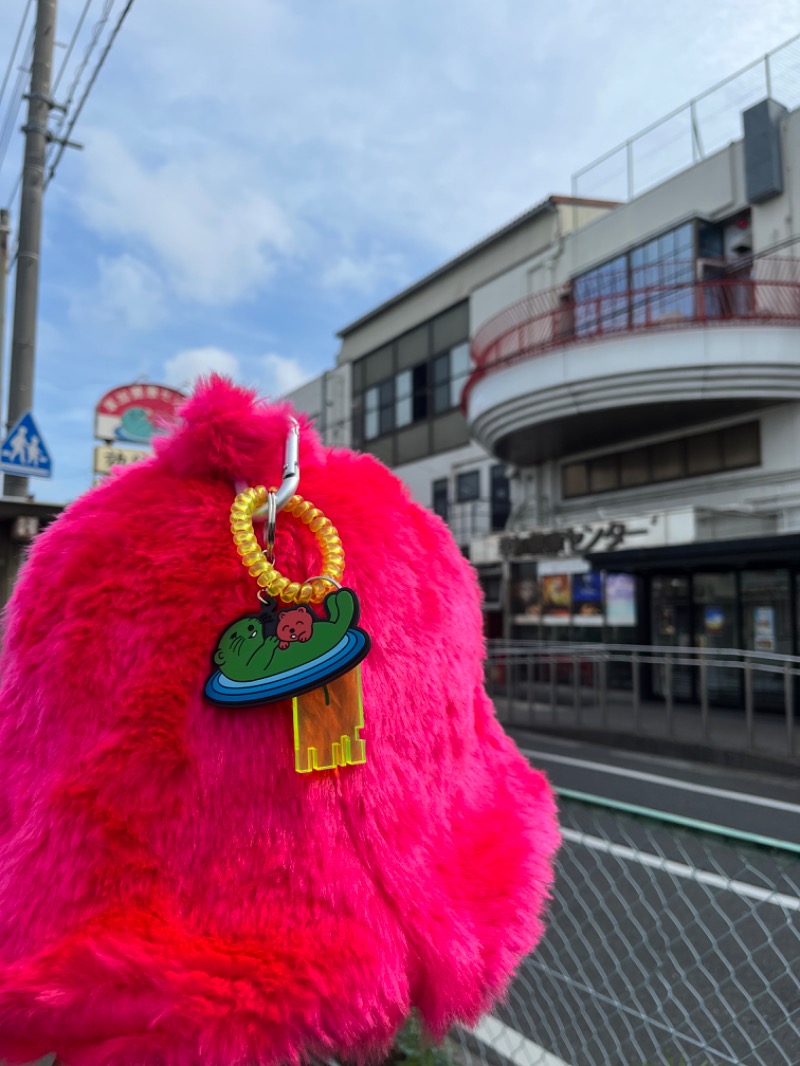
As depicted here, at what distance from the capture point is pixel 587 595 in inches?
590

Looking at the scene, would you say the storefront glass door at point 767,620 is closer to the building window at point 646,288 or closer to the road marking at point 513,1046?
the building window at point 646,288

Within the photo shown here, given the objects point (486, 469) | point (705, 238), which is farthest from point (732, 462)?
point (486, 469)

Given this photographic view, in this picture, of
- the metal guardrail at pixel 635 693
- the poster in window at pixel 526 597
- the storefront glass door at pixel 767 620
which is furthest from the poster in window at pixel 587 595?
the storefront glass door at pixel 767 620

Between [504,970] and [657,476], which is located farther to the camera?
[657,476]

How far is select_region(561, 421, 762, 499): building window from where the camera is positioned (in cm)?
1339

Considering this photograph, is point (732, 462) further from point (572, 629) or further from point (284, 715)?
point (284, 715)

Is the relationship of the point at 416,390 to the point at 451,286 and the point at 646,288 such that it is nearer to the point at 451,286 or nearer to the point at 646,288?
the point at 451,286

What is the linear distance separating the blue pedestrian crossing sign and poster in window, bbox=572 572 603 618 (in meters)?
10.9

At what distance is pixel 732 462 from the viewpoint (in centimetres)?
1347

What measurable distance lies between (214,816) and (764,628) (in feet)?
41.9

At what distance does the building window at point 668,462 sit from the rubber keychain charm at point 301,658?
13.7 m

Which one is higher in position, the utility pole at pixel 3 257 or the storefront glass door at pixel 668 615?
the utility pole at pixel 3 257

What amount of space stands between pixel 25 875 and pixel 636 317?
47.4ft

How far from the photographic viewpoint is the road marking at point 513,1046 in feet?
8.94
